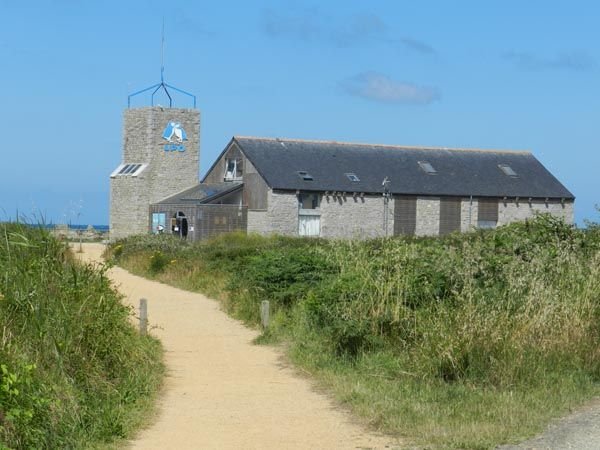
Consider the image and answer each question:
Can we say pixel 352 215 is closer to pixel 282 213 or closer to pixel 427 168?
pixel 282 213

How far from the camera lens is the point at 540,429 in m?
9.61

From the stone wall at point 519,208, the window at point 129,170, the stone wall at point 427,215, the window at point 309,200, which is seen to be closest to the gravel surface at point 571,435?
the window at point 309,200

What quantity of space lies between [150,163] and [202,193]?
5232 mm

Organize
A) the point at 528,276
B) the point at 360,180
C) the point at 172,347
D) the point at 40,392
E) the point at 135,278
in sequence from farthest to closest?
1. the point at 360,180
2. the point at 135,278
3. the point at 172,347
4. the point at 528,276
5. the point at 40,392

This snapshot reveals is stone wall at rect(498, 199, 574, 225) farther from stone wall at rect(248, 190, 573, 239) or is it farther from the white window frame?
the white window frame

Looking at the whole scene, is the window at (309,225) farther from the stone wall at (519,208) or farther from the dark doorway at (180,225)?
the stone wall at (519,208)

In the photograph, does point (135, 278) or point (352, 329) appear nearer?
point (352, 329)

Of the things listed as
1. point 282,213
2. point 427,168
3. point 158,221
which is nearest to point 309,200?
point 282,213

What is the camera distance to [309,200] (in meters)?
54.3

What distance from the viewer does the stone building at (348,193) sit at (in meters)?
54.3

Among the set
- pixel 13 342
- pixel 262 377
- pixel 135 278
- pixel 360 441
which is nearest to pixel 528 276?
pixel 262 377

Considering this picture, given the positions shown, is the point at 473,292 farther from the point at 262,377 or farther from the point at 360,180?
the point at 360,180

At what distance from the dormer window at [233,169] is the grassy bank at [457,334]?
3814cm

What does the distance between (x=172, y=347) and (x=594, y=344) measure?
271 inches
